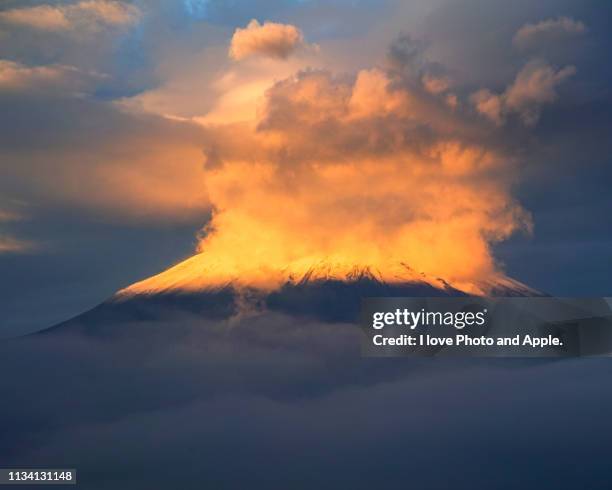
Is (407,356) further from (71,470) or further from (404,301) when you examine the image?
(71,470)

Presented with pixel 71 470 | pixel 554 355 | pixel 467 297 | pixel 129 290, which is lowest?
pixel 71 470

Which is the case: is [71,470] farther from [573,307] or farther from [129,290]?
[129,290]

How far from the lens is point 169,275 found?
63625mm

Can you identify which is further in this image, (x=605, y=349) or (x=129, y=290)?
(x=129, y=290)

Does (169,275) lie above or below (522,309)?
above

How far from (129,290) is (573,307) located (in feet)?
163

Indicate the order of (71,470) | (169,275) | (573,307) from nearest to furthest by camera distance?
(71,470) → (573,307) → (169,275)

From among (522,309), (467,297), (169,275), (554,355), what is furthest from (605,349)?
(169,275)

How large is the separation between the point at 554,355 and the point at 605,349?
4.96 ft

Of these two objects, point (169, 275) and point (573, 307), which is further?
point (169, 275)

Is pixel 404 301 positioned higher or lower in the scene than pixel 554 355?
higher

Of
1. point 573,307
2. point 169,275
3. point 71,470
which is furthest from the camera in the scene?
point 169,275

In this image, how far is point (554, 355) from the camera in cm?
2105

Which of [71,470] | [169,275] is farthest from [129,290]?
[71,470]
